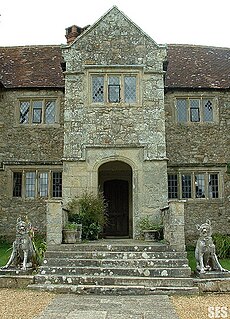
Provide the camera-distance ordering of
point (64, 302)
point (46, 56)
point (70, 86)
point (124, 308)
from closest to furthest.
A: point (124, 308), point (64, 302), point (70, 86), point (46, 56)

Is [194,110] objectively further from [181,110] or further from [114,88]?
[114,88]

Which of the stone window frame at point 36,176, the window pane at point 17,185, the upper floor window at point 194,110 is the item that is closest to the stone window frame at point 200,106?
the upper floor window at point 194,110

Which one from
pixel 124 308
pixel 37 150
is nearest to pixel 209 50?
pixel 37 150

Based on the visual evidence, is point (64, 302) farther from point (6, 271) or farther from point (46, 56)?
point (46, 56)

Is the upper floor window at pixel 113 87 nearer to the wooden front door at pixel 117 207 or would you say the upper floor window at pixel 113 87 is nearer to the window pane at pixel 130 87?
the window pane at pixel 130 87

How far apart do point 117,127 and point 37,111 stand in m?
4.89

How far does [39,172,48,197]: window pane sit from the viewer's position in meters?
17.5

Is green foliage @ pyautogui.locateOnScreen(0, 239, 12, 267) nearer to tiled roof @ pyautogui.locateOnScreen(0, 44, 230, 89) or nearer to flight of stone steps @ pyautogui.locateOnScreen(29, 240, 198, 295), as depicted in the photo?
flight of stone steps @ pyautogui.locateOnScreen(29, 240, 198, 295)

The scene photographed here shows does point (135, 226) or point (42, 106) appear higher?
point (42, 106)

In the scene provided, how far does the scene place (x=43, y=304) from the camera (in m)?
8.45

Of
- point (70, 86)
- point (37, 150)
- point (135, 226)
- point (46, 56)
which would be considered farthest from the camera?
point (46, 56)

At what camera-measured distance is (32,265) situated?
11.1 meters

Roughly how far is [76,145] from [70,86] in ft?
7.39

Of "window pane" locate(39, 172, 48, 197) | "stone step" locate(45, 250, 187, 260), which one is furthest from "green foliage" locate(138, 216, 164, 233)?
"window pane" locate(39, 172, 48, 197)
